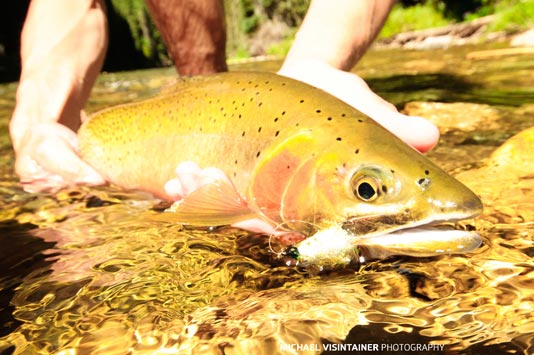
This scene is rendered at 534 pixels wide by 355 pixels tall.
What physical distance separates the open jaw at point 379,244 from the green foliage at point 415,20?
2047cm

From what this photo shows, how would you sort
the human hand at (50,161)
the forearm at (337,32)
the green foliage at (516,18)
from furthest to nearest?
the green foliage at (516,18), the human hand at (50,161), the forearm at (337,32)

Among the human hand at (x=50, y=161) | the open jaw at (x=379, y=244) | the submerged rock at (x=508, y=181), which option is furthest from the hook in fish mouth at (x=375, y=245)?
the human hand at (x=50, y=161)

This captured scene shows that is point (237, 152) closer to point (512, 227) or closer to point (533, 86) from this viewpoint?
point (512, 227)

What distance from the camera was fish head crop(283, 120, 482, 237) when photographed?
1.30m

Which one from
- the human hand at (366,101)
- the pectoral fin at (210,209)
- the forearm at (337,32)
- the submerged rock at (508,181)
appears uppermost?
the forearm at (337,32)

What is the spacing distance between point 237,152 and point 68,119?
4.91ft

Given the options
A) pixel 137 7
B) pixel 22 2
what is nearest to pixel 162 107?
pixel 22 2

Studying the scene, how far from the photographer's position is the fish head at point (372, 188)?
1.30 meters

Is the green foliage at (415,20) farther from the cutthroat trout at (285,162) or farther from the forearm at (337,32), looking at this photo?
the cutthroat trout at (285,162)

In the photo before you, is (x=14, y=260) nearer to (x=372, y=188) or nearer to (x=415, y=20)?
(x=372, y=188)

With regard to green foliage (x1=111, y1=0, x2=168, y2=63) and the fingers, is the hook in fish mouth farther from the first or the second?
green foliage (x1=111, y1=0, x2=168, y2=63)

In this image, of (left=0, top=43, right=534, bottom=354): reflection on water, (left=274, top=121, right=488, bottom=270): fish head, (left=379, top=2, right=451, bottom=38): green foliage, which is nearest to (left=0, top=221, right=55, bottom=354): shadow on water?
(left=0, top=43, right=534, bottom=354): reflection on water

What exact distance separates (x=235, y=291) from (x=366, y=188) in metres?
0.46

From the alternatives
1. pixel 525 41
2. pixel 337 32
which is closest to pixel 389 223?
pixel 337 32
